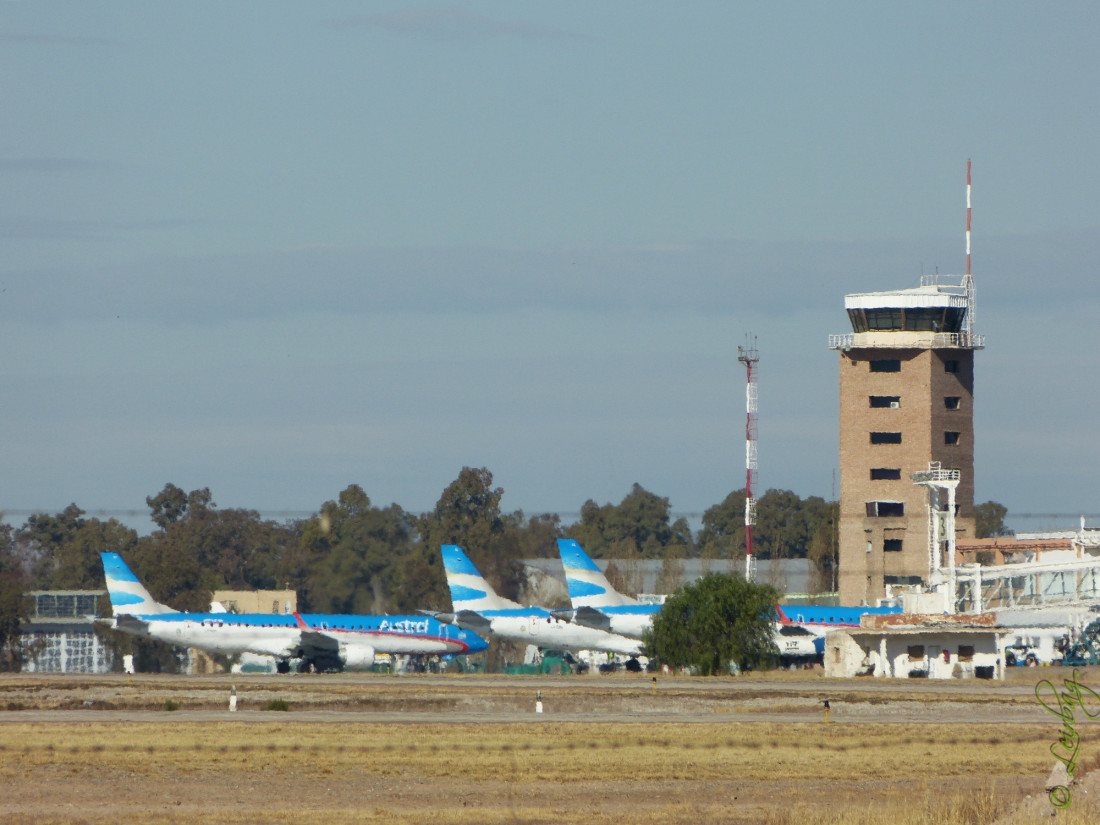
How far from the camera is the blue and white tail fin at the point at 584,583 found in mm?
91688

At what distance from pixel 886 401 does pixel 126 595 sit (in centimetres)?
6142

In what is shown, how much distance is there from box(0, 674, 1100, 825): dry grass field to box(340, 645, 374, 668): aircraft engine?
2786 centimetres

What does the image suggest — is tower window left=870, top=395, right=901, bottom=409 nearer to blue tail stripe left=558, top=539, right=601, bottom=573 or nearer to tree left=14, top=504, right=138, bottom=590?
blue tail stripe left=558, top=539, right=601, bottom=573

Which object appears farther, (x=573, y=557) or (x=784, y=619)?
(x=573, y=557)

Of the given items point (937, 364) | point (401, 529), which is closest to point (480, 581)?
→ point (401, 529)

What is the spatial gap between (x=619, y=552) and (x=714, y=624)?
313ft

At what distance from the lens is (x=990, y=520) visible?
193125 millimetres

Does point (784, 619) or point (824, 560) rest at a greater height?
point (824, 560)

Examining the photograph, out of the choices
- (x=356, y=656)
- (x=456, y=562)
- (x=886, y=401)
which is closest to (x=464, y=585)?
(x=456, y=562)

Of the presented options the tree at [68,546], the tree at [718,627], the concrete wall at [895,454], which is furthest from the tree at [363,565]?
the tree at [68,546]

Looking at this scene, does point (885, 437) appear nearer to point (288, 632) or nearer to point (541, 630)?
point (541, 630)

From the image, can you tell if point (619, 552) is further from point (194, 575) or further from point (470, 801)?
point (470, 801)

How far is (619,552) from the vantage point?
568 feet

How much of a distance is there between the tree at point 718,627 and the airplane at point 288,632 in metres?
15.1
